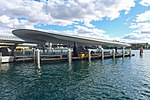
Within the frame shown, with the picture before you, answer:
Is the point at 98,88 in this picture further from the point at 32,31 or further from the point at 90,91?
the point at 32,31

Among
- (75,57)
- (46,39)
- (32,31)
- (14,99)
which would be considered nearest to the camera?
(14,99)

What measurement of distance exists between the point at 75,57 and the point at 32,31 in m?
23.4

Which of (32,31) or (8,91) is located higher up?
(32,31)

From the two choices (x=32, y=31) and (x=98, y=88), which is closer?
(x=98, y=88)

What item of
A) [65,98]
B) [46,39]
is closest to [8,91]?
[65,98]

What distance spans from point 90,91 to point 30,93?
601 centimetres

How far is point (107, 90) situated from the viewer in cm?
2297

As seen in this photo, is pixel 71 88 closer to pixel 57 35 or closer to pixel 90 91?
pixel 90 91

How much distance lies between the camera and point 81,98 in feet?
65.4

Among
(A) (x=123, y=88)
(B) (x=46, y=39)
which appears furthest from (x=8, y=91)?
(B) (x=46, y=39)

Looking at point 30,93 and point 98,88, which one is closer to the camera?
point 30,93

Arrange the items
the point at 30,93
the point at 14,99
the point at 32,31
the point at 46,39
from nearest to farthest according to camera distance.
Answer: the point at 14,99
the point at 30,93
the point at 32,31
the point at 46,39

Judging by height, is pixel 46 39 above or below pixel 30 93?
above

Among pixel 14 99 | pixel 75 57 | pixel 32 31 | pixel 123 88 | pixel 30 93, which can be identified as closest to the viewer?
pixel 14 99
